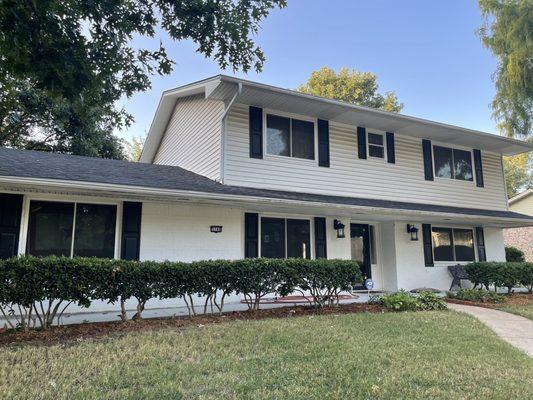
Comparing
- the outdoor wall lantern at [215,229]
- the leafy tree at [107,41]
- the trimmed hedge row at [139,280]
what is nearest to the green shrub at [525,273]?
the trimmed hedge row at [139,280]

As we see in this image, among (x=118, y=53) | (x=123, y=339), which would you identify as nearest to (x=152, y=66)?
(x=118, y=53)

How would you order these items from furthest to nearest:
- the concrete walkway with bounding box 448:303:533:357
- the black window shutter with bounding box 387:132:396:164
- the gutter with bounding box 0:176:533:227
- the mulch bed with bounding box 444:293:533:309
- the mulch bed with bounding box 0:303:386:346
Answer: the black window shutter with bounding box 387:132:396:164, the mulch bed with bounding box 444:293:533:309, the gutter with bounding box 0:176:533:227, the concrete walkway with bounding box 448:303:533:357, the mulch bed with bounding box 0:303:386:346

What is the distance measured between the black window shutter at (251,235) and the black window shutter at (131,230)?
2.57 meters

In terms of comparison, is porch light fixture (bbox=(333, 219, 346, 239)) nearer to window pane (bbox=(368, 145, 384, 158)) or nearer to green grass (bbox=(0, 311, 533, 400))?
window pane (bbox=(368, 145, 384, 158))

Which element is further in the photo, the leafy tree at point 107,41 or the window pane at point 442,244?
the window pane at point 442,244

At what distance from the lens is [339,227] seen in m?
10.8

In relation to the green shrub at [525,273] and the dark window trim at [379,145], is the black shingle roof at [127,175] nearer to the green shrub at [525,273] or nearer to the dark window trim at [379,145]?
the dark window trim at [379,145]

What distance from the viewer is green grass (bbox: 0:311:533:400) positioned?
345 centimetres

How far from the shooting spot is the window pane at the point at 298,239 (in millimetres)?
10289

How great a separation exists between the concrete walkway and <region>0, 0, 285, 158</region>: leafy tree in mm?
5721

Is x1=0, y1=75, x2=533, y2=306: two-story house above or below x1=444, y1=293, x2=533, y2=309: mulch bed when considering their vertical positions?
above

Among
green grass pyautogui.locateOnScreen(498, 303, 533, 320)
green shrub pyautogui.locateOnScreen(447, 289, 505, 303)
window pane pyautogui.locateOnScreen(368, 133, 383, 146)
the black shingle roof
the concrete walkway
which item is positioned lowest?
the concrete walkway

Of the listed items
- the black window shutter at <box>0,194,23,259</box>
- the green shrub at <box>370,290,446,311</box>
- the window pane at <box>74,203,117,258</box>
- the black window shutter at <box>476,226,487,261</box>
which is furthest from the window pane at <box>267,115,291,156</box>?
the black window shutter at <box>476,226,487,261</box>

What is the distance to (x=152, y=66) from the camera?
6160 millimetres
